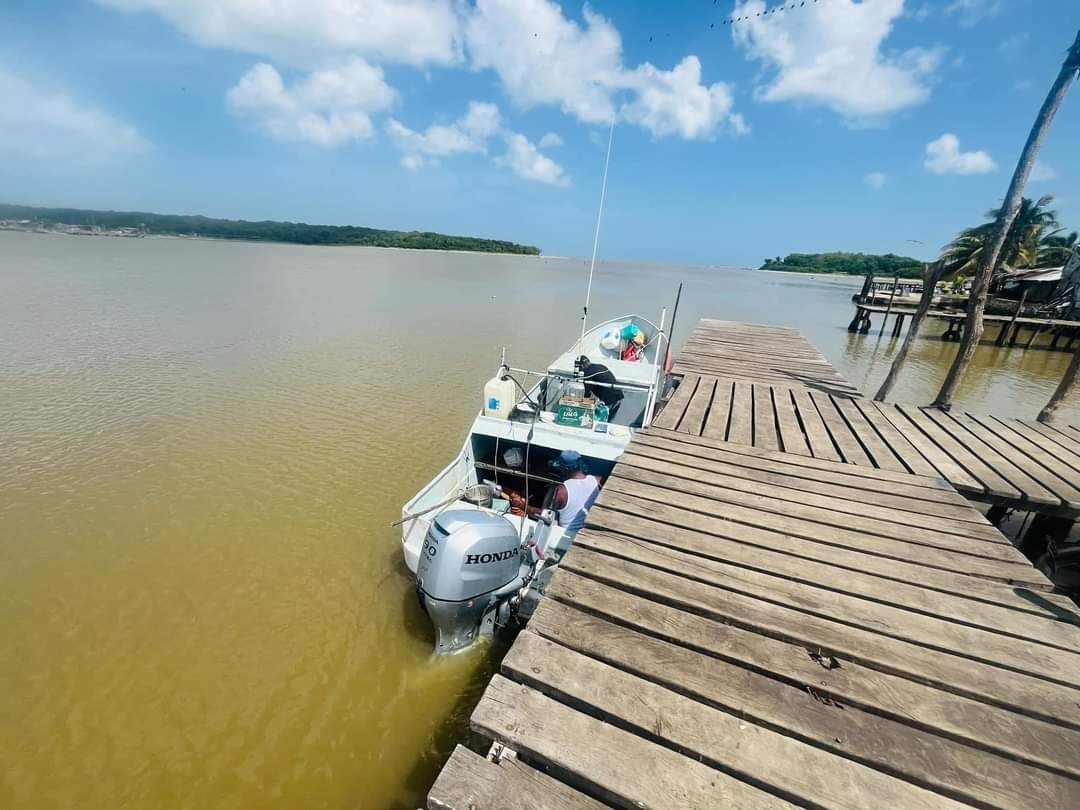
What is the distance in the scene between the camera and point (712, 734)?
1.78 m

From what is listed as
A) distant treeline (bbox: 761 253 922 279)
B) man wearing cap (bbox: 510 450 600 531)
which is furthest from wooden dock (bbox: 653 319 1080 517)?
distant treeline (bbox: 761 253 922 279)

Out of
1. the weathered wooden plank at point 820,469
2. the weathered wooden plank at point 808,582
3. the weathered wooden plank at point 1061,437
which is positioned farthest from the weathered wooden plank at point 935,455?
the weathered wooden plank at point 808,582

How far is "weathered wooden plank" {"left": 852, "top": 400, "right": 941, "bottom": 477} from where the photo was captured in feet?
13.3

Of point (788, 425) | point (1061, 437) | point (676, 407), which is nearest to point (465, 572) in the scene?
point (676, 407)

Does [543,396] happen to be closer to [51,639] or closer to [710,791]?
[710,791]

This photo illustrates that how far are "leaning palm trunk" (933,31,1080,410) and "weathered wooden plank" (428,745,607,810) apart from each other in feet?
27.9

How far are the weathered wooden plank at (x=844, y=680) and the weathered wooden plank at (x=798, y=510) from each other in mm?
1129

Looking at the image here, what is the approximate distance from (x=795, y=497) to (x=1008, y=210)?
290 inches

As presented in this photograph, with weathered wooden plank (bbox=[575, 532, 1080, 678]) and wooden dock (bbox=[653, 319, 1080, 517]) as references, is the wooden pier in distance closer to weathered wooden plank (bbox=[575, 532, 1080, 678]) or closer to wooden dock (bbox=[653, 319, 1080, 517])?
weathered wooden plank (bbox=[575, 532, 1080, 678])

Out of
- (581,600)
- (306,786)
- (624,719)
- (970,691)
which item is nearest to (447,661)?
(306,786)

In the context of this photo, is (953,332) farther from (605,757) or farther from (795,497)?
(605,757)

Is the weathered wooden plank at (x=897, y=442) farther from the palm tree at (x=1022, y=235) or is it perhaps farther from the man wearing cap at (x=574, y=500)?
the palm tree at (x=1022, y=235)

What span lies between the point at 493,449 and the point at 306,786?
149 inches

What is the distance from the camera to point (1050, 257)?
122 feet
